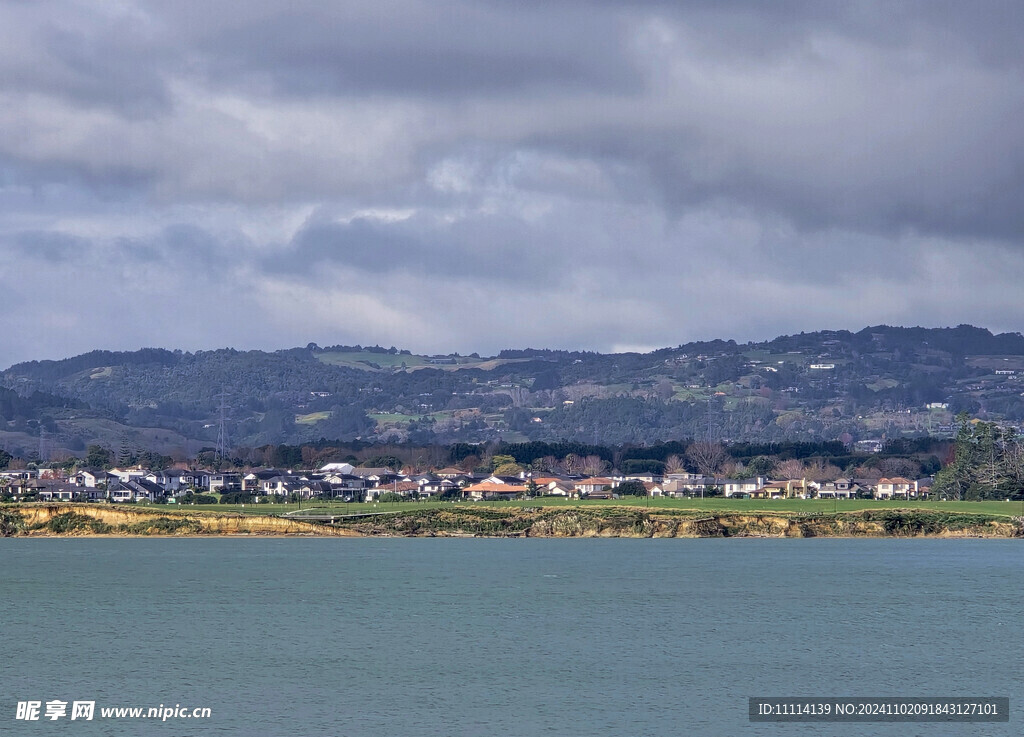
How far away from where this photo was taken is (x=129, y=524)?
475ft

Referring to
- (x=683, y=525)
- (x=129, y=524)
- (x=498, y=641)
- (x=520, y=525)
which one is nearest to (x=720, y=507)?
(x=683, y=525)

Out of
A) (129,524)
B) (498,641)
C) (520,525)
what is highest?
(498,641)

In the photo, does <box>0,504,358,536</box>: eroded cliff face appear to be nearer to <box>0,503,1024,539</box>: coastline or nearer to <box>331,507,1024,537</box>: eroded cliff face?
<box>0,503,1024,539</box>: coastline

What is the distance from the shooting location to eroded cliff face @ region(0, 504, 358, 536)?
474 feet

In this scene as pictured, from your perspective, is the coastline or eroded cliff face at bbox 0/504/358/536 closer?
the coastline

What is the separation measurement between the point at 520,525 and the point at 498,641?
89.8 metres

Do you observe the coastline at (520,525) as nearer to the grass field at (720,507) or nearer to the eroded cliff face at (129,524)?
the eroded cliff face at (129,524)

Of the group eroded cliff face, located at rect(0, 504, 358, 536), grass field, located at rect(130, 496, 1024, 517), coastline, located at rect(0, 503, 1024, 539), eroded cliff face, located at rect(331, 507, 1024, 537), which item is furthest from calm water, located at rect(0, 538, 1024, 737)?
grass field, located at rect(130, 496, 1024, 517)

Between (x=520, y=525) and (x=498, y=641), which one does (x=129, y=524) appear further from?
(x=498, y=641)

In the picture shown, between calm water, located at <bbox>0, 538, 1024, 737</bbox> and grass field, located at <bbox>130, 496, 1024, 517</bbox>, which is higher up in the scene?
calm water, located at <bbox>0, 538, 1024, 737</bbox>

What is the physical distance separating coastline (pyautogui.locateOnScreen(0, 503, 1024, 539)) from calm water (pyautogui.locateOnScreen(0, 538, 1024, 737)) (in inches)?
1448

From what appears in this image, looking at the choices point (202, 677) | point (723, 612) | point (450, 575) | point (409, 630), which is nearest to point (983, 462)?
point (450, 575)

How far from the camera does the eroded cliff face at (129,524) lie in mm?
144375

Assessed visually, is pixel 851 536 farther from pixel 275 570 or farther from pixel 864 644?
pixel 864 644
